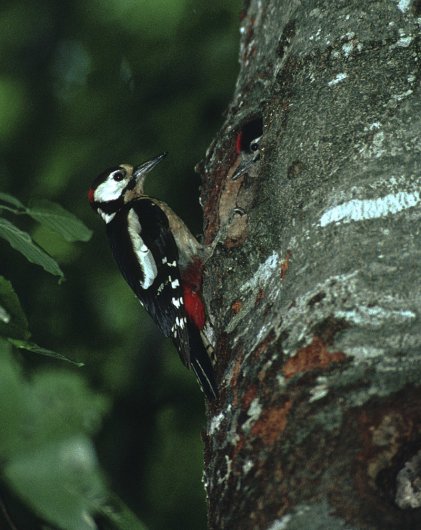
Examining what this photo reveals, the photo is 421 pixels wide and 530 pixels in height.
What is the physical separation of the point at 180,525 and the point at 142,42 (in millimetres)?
2596

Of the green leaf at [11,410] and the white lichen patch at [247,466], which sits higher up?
the green leaf at [11,410]

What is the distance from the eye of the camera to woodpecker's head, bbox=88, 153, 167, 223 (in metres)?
4.38


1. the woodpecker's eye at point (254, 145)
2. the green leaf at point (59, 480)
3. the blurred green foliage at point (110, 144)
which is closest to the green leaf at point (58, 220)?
the woodpecker's eye at point (254, 145)

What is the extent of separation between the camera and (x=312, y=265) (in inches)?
82.7

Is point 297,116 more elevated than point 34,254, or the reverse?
point 34,254

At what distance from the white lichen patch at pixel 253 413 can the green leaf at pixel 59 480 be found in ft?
2.05

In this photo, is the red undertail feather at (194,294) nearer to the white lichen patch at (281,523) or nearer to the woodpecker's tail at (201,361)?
the woodpecker's tail at (201,361)

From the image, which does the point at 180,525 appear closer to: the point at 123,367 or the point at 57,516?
the point at 123,367

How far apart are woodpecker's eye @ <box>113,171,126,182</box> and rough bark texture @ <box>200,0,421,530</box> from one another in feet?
4.60

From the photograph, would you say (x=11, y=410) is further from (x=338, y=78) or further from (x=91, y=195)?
(x=91, y=195)

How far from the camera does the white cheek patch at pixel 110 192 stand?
4.43 metres

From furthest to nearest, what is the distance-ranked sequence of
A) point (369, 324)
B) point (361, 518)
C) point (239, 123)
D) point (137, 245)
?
point (137, 245)
point (239, 123)
point (369, 324)
point (361, 518)

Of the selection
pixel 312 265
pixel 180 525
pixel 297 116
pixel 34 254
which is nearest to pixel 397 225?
Result: pixel 312 265

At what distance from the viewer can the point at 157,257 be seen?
385 centimetres
